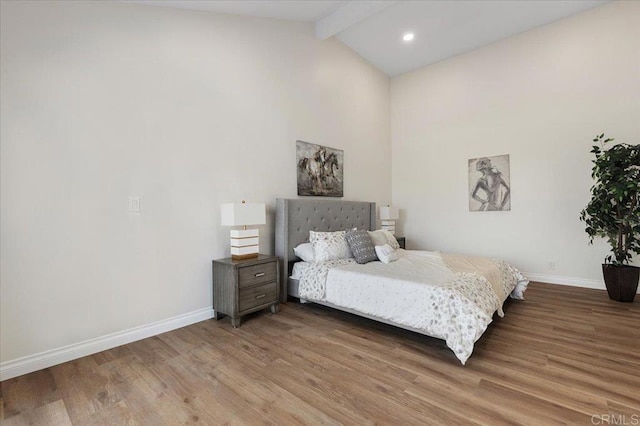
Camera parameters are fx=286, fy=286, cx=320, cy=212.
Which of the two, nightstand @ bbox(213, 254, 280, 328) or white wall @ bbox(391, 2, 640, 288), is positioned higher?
white wall @ bbox(391, 2, 640, 288)

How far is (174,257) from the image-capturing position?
282cm

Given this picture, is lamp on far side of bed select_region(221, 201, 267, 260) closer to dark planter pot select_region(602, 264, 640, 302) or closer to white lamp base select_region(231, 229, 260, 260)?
white lamp base select_region(231, 229, 260, 260)

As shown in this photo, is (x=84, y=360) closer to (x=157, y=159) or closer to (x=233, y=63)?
(x=157, y=159)

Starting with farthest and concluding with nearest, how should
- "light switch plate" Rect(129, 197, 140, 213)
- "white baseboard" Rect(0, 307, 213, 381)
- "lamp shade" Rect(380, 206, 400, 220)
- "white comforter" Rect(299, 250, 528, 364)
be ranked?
"lamp shade" Rect(380, 206, 400, 220), "light switch plate" Rect(129, 197, 140, 213), "white comforter" Rect(299, 250, 528, 364), "white baseboard" Rect(0, 307, 213, 381)

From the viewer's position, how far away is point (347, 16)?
12.1 ft

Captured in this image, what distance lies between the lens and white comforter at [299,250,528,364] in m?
2.13

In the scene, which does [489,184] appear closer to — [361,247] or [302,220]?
[361,247]

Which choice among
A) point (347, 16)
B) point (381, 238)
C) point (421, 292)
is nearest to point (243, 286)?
point (421, 292)

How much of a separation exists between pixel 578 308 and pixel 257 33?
486 cm

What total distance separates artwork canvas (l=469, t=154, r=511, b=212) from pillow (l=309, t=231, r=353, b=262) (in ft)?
8.57

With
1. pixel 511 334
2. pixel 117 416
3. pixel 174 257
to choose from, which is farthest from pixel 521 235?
pixel 117 416

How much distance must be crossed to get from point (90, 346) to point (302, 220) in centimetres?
238

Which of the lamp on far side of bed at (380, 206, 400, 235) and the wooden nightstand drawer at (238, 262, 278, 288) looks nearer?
the wooden nightstand drawer at (238, 262, 278, 288)

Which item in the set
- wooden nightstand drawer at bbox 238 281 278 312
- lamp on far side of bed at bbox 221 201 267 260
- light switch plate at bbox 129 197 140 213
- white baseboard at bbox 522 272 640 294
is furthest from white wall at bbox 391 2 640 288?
light switch plate at bbox 129 197 140 213
